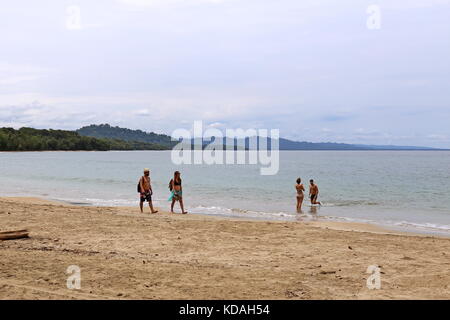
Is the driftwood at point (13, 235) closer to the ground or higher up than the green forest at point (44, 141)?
closer to the ground

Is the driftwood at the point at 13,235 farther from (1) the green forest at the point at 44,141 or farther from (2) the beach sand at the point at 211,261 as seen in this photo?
(1) the green forest at the point at 44,141

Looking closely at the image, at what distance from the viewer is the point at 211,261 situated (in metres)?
8.72

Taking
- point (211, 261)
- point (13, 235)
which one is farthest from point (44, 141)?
point (211, 261)

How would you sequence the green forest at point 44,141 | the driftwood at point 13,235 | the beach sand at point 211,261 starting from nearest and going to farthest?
the beach sand at point 211,261 → the driftwood at point 13,235 → the green forest at point 44,141

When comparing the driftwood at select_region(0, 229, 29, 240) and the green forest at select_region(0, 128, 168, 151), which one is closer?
the driftwood at select_region(0, 229, 29, 240)

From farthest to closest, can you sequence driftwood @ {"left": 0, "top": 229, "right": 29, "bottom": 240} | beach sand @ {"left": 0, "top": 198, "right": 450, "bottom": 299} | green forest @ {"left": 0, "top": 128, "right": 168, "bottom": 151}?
green forest @ {"left": 0, "top": 128, "right": 168, "bottom": 151} → driftwood @ {"left": 0, "top": 229, "right": 29, "bottom": 240} → beach sand @ {"left": 0, "top": 198, "right": 450, "bottom": 299}

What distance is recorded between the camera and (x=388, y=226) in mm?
16984

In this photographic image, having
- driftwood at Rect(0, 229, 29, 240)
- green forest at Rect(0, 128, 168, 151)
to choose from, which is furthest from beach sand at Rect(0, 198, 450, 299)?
green forest at Rect(0, 128, 168, 151)

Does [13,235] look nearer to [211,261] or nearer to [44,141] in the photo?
[211,261]

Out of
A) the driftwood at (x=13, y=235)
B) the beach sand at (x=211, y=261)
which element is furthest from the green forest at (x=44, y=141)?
the beach sand at (x=211, y=261)

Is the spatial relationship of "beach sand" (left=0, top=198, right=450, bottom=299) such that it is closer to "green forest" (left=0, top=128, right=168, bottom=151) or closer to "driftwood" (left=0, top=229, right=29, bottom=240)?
"driftwood" (left=0, top=229, right=29, bottom=240)

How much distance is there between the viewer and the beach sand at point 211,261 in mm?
6609

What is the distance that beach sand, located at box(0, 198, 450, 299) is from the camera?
661 centimetres
